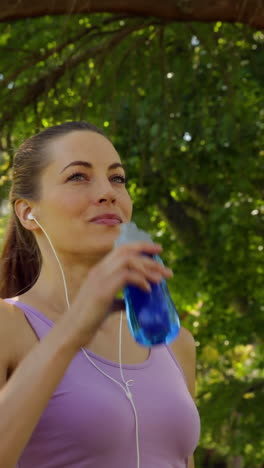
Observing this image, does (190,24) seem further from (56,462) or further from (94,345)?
(56,462)

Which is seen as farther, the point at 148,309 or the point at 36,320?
the point at 36,320

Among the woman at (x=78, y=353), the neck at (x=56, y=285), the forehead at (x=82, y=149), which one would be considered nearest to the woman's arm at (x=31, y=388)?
the woman at (x=78, y=353)

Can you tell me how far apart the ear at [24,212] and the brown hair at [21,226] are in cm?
2

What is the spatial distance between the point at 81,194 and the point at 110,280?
1.68ft

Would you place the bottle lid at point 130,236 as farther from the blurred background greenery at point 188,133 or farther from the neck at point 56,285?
the blurred background greenery at point 188,133

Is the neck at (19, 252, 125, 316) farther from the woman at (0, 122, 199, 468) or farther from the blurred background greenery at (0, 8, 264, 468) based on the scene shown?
the blurred background greenery at (0, 8, 264, 468)

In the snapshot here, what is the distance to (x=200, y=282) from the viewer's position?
797 cm

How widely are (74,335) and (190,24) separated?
3.31 m

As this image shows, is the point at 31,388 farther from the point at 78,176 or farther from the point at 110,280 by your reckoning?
the point at 78,176

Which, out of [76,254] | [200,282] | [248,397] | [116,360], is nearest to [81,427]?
[116,360]

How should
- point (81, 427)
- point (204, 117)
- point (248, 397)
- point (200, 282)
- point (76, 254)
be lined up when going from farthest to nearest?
1. point (200, 282)
2. point (248, 397)
3. point (204, 117)
4. point (76, 254)
5. point (81, 427)

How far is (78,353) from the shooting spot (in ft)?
6.59

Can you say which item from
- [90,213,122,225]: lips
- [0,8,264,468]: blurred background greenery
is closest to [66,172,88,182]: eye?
[90,213,122,225]: lips

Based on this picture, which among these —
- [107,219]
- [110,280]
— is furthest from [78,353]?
[110,280]
